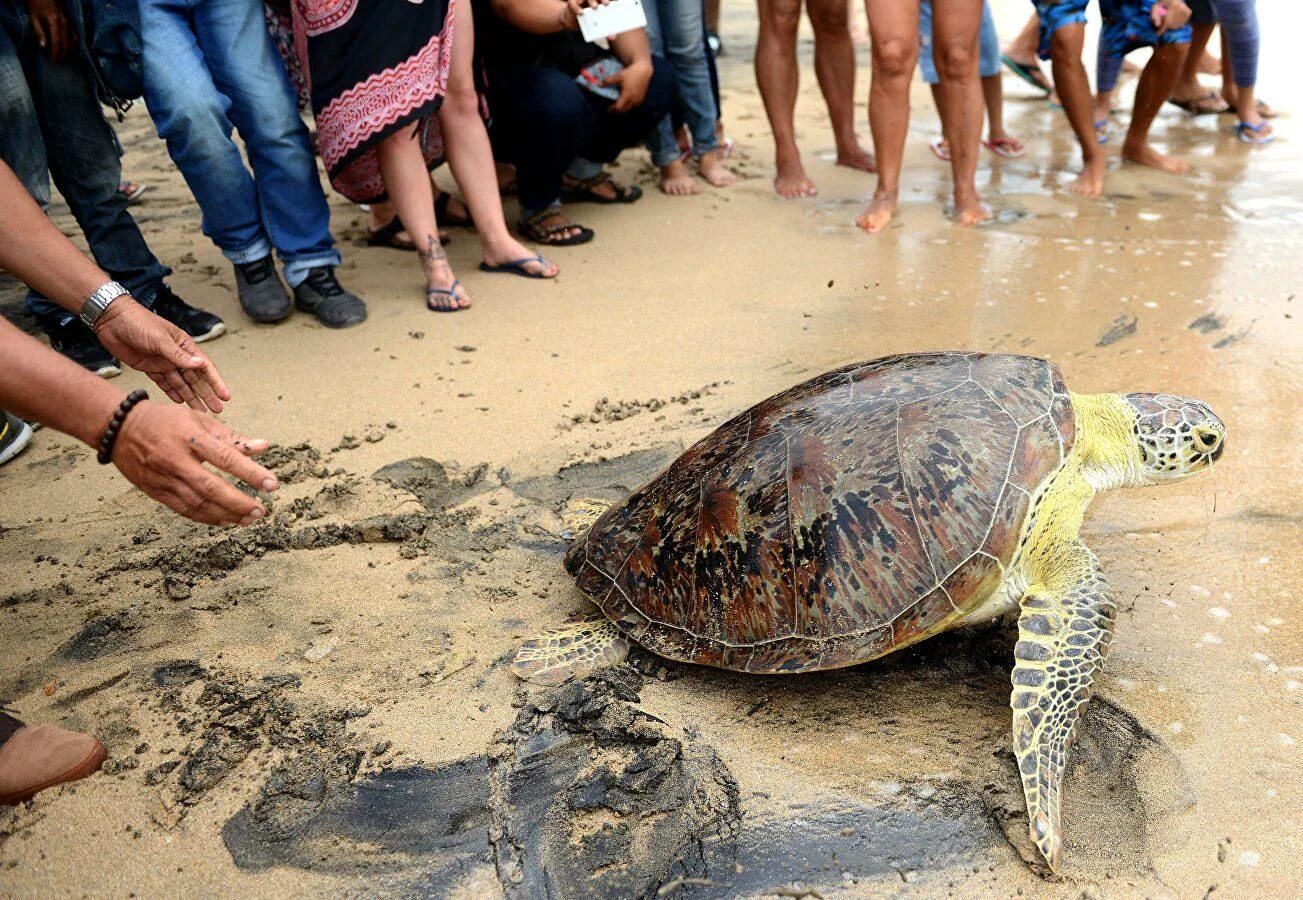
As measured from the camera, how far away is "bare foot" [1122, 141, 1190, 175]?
4219 mm

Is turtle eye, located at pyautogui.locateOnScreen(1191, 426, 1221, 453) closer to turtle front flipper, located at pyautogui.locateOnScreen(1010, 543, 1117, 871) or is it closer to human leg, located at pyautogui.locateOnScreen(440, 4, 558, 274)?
turtle front flipper, located at pyautogui.locateOnScreen(1010, 543, 1117, 871)

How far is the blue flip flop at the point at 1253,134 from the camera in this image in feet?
14.8

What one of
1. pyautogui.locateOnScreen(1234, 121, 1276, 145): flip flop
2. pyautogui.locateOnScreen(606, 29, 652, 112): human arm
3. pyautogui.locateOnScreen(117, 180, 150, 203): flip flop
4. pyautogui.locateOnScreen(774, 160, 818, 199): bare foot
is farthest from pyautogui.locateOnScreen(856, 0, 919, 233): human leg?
pyautogui.locateOnScreen(117, 180, 150, 203): flip flop

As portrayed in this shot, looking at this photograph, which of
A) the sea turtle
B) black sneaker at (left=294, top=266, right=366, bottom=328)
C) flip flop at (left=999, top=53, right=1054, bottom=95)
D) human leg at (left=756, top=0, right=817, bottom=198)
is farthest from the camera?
flip flop at (left=999, top=53, right=1054, bottom=95)

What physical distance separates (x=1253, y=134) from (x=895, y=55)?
219 centimetres

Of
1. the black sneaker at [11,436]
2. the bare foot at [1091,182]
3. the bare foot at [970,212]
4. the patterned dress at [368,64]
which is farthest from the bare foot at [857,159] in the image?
the black sneaker at [11,436]

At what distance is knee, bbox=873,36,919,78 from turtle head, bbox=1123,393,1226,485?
2.20m

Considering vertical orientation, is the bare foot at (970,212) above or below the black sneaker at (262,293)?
below

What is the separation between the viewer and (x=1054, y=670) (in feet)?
5.05

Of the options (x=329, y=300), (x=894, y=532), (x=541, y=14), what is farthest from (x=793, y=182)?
(x=894, y=532)

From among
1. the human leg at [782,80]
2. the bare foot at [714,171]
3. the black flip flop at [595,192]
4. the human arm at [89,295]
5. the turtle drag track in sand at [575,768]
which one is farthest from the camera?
the bare foot at [714,171]

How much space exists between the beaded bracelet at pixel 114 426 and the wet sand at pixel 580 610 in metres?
0.58

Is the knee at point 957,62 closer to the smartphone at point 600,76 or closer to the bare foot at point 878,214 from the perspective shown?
the bare foot at point 878,214

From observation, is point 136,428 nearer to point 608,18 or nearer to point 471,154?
point 471,154
